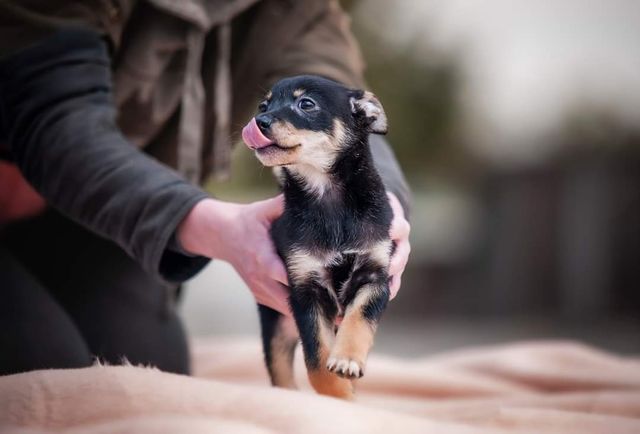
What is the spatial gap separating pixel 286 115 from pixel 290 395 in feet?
1.35

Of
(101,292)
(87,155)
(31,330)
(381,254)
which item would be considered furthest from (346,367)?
(101,292)

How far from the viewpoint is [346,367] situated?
1.11 m

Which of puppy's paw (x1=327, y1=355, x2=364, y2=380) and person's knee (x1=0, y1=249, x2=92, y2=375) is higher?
puppy's paw (x1=327, y1=355, x2=364, y2=380)

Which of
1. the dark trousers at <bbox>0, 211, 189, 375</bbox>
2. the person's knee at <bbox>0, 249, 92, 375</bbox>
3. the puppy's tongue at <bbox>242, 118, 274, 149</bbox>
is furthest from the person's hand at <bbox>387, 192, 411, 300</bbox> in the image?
the dark trousers at <bbox>0, 211, 189, 375</bbox>

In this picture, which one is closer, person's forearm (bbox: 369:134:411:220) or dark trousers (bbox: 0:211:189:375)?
person's forearm (bbox: 369:134:411:220)

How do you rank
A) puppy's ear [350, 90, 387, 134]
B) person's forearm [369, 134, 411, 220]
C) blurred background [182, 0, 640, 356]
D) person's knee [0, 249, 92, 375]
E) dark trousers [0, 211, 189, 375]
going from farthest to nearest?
blurred background [182, 0, 640, 356], dark trousers [0, 211, 189, 375], person's knee [0, 249, 92, 375], person's forearm [369, 134, 411, 220], puppy's ear [350, 90, 387, 134]

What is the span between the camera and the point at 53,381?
123cm

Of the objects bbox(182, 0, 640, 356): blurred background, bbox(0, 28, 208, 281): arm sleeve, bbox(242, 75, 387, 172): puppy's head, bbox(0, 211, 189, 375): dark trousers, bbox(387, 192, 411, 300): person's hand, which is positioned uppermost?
bbox(242, 75, 387, 172): puppy's head

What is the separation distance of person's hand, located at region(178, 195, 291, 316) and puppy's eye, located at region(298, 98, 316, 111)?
205 millimetres

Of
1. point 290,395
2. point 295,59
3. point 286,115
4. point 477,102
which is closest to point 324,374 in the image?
point 290,395

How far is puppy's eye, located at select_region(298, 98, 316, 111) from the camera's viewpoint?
43.6 inches

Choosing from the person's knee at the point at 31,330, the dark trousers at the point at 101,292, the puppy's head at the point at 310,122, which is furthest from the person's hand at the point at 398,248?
the dark trousers at the point at 101,292

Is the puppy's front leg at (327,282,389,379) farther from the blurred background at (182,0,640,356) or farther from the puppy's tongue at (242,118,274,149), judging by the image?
the blurred background at (182,0,640,356)

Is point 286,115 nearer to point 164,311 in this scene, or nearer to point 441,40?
point 164,311
